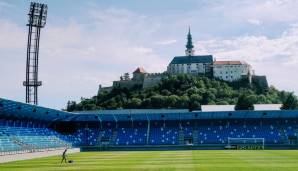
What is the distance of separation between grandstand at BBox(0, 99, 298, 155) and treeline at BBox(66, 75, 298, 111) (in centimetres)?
4013

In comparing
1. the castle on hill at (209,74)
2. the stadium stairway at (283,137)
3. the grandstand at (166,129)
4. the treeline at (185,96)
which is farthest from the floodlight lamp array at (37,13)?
the castle on hill at (209,74)

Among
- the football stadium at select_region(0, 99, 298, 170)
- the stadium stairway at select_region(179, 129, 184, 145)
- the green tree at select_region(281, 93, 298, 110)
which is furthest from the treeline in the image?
the stadium stairway at select_region(179, 129, 184, 145)

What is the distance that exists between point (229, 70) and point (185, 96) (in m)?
45.9

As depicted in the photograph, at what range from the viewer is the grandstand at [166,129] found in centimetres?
7794

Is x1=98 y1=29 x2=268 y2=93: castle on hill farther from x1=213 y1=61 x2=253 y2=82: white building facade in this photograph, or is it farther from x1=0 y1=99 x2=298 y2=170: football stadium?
x1=0 y1=99 x2=298 y2=170: football stadium

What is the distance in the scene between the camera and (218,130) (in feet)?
279

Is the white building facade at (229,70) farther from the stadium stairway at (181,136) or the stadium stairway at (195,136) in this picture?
the stadium stairway at (195,136)

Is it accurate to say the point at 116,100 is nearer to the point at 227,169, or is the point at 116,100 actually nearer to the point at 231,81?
the point at 231,81

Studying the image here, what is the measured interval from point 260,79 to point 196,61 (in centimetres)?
3471

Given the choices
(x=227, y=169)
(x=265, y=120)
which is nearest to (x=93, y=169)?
(x=227, y=169)

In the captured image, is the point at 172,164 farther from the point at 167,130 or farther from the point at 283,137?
the point at 167,130

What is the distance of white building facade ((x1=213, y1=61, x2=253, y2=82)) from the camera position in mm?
185250

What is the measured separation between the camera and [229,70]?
186m

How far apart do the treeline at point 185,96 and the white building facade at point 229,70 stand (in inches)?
326
